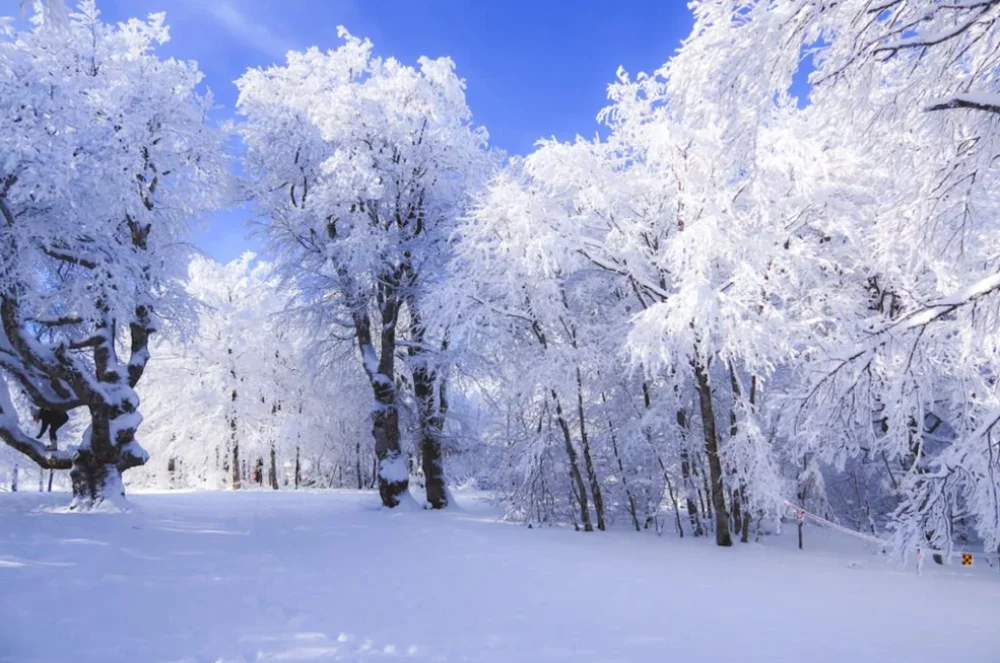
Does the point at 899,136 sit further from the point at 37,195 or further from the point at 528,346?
the point at 37,195

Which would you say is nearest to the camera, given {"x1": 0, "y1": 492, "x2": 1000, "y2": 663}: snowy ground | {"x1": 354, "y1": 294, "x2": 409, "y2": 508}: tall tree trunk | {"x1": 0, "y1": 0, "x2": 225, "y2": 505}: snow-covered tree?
{"x1": 0, "y1": 492, "x2": 1000, "y2": 663}: snowy ground

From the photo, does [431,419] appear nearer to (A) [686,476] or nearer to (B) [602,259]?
(A) [686,476]

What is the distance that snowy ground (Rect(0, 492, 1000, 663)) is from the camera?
4.58m

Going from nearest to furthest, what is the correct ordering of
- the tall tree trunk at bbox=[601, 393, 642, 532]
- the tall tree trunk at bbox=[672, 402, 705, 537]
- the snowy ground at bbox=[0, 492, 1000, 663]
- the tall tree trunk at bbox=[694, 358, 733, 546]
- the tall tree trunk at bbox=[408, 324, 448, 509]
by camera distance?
the snowy ground at bbox=[0, 492, 1000, 663] → the tall tree trunk at bbox=[694, 358, 733, 546] → the tall tree trunk at bbox=[672, 402, 705, 537] → the tall tree trunk at bbox=[601, 393, 642, 532] → the tall tree trunk at bbox=[408, 324, 448, 509]

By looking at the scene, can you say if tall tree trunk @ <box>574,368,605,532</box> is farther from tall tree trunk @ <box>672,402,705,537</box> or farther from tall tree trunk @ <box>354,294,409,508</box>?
tall tree trunk @ <box>354,294,409,508</box>

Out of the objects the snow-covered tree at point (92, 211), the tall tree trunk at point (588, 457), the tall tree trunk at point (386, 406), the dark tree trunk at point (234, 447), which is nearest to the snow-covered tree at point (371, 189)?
the tall tree trunk at point (386, 406)

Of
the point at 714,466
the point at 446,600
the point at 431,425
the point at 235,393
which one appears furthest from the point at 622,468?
the point at 235,393

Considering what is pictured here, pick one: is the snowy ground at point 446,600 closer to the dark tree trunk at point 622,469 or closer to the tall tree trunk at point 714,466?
the tall tree trunk at point 714,466

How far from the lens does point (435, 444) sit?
16.0 m

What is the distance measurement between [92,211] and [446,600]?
9.71 metres

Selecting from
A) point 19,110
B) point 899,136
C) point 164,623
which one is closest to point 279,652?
point 164,623

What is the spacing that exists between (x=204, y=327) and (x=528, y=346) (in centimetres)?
2167

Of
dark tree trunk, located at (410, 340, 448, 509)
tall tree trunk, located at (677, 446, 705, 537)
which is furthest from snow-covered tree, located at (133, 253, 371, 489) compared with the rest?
tall tree trunk, located at (677, 446, 705, 537)

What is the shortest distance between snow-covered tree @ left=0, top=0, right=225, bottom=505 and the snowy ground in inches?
93.7
